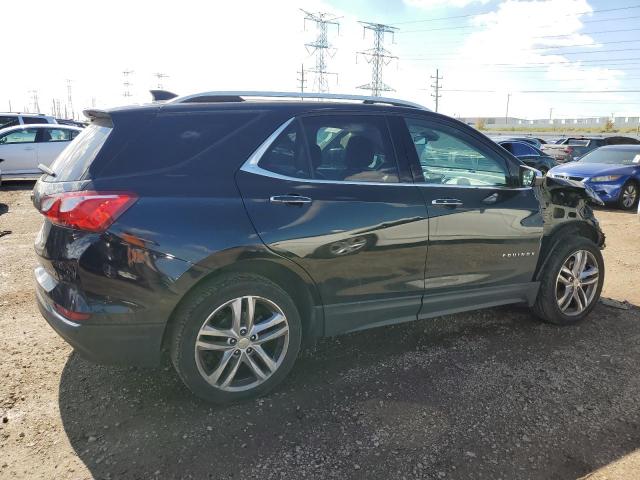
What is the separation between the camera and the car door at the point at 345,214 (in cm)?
291

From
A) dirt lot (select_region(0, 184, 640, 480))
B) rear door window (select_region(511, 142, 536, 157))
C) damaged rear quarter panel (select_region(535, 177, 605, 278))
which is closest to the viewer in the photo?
dirt lot (select_region(0, 184, 640, 480))

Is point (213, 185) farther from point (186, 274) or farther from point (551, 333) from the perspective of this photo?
point (551, 333)

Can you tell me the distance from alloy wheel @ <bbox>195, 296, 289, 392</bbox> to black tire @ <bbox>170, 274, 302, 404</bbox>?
2 centimetres

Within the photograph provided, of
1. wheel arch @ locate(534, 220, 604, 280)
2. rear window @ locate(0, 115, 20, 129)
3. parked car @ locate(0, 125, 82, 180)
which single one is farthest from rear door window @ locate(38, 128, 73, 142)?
wheel arch @ locate(534, 220, 604, 280)

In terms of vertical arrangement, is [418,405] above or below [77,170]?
below

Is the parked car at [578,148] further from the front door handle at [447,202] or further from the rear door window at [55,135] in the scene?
the front door handle at [447,202]

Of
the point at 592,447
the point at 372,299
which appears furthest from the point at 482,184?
the point at 592,447

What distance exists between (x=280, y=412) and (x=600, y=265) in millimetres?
3240

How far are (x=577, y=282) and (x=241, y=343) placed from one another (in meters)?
3.07

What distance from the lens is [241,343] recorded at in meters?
2.91

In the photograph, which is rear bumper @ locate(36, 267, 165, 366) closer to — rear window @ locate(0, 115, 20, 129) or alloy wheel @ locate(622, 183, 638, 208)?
alloy wheel @ locate(622, 183, 638, 208)

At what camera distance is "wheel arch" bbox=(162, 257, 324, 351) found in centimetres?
278

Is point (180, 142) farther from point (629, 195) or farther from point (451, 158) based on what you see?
point (629, 195)

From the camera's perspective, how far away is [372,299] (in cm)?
330
